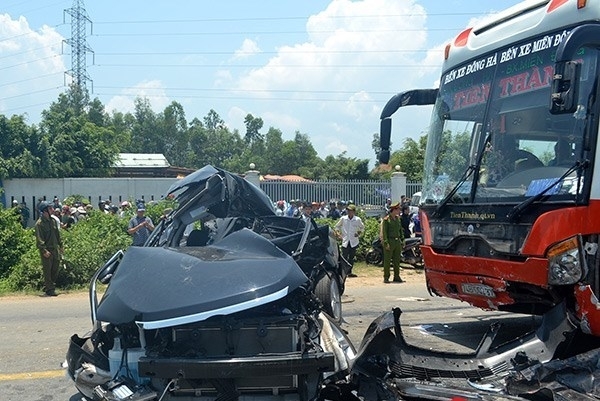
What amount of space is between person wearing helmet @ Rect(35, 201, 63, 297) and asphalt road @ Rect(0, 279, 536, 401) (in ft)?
1.40

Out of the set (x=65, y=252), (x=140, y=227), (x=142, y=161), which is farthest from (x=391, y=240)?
(x=142, y=161)


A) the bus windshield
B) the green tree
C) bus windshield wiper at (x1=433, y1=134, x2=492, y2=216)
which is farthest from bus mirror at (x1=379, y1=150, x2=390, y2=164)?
the green tree

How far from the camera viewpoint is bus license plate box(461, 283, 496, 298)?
5634 millimetres

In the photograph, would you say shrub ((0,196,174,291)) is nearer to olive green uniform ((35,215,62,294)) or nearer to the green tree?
olive green uniform ((35,215,62,294))

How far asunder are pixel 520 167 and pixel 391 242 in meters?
8.29

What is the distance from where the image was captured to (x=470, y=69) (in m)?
6.41

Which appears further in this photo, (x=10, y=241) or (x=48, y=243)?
(x=10, y=241)

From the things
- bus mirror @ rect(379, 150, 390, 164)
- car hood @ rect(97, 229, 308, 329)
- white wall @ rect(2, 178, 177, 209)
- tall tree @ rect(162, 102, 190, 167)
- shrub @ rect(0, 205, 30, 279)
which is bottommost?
shrub @ rect(0, 205, 30, 279)

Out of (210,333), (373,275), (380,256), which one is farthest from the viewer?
(380,256)

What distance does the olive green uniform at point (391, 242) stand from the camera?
540 inches

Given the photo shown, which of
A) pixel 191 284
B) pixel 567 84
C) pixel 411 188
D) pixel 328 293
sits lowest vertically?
pixel 328 293

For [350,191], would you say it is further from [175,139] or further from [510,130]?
[175,139]

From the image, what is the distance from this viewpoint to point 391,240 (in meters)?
13.8

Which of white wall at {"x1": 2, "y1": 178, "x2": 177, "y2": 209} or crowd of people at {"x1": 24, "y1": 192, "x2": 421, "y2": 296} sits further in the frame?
white wall at {"x1": 2, "y1": 178, "x2": 177, "y2": 209}
